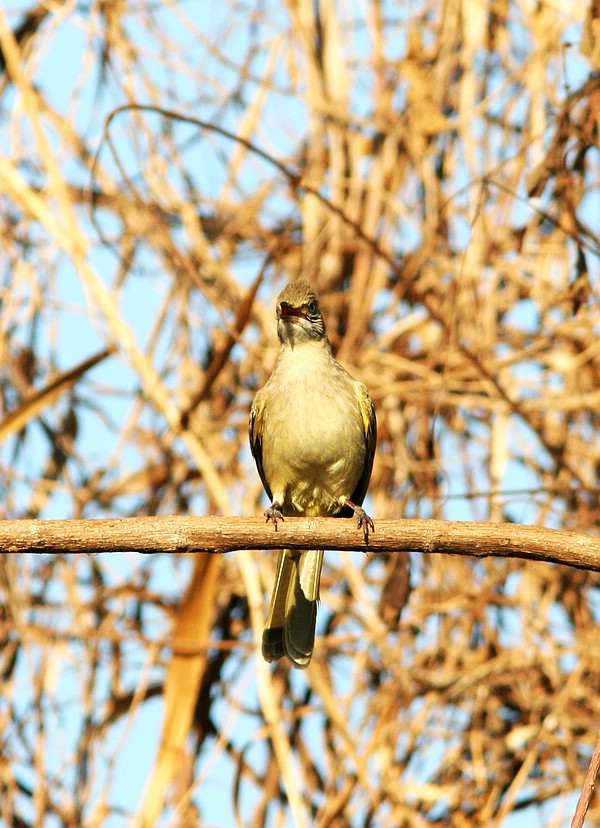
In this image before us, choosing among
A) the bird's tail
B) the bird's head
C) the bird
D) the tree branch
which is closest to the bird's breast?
the bird

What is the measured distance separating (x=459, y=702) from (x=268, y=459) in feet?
5.62

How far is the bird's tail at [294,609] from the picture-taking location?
4695mm

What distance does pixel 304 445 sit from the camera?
4.82 meters

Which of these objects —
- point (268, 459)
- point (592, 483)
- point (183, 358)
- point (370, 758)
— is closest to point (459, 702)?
point (370, 758)

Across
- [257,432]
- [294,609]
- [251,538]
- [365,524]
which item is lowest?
[251,538]

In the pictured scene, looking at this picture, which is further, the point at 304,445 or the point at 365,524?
the point at 304,445

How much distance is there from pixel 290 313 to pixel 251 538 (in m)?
1.81

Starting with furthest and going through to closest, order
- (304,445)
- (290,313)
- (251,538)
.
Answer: (290,313)
(304,445)
(251,538)

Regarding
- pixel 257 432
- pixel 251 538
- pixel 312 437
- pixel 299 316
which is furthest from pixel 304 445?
pixel 251 538

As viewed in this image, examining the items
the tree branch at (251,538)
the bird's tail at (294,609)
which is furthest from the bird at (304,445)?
the tree branch at (251,538)

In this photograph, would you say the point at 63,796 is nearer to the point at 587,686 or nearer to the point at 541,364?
the point at 587,686

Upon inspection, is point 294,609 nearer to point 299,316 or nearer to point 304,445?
point 304,445

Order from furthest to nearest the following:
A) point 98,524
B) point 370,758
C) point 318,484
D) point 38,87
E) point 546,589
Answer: point 38,87 < point 546,589 < point 370,758 < point 318,484 < point 98,524

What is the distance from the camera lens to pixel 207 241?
260 inches
